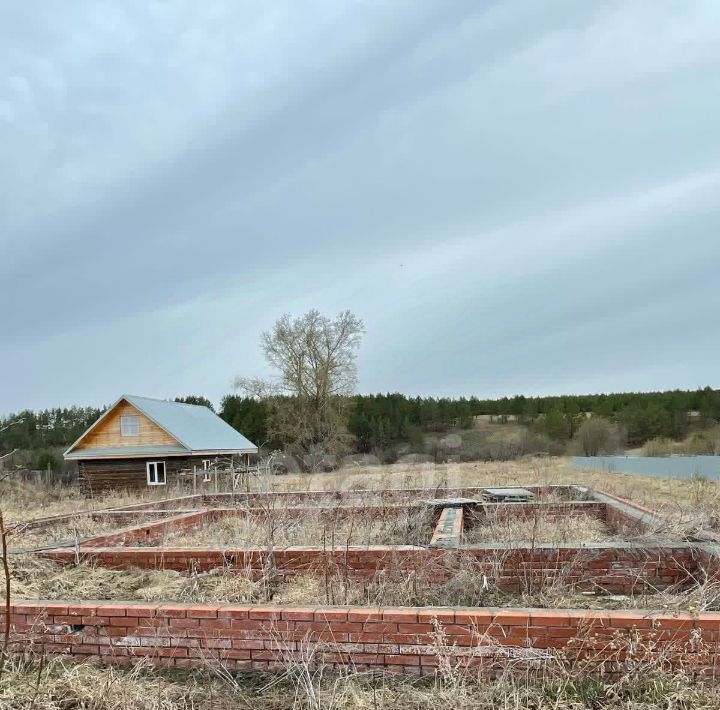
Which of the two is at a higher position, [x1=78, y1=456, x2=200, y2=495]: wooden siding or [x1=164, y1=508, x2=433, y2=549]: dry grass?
[x1=164, y1=508, x2=433, y2=549]: dry grass

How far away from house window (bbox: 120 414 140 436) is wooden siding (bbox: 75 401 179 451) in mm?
130

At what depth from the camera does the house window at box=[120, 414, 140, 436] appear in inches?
1109

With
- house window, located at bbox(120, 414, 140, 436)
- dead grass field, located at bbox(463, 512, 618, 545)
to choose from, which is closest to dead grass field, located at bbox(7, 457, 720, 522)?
dead grass field, located at bbox(463, 512, 618, 545)

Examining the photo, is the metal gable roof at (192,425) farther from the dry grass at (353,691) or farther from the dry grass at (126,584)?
the dry grass at (353,691)

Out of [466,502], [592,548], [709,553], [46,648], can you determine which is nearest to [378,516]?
[466,502]

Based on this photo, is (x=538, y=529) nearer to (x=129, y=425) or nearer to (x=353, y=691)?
(x=353, y=691)

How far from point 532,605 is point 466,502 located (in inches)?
210

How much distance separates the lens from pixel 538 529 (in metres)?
7.20

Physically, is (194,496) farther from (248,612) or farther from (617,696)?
(617,696)

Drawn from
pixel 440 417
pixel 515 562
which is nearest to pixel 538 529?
pixel 515 562

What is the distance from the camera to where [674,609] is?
12.7 ft

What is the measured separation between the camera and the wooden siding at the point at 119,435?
27.9 metres

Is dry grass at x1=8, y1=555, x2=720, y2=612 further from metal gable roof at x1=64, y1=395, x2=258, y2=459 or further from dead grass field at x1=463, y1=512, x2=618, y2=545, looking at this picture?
metal gable roof at x1=64, y1=395, x2=258, y2=459

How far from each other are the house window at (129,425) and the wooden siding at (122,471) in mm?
1161
